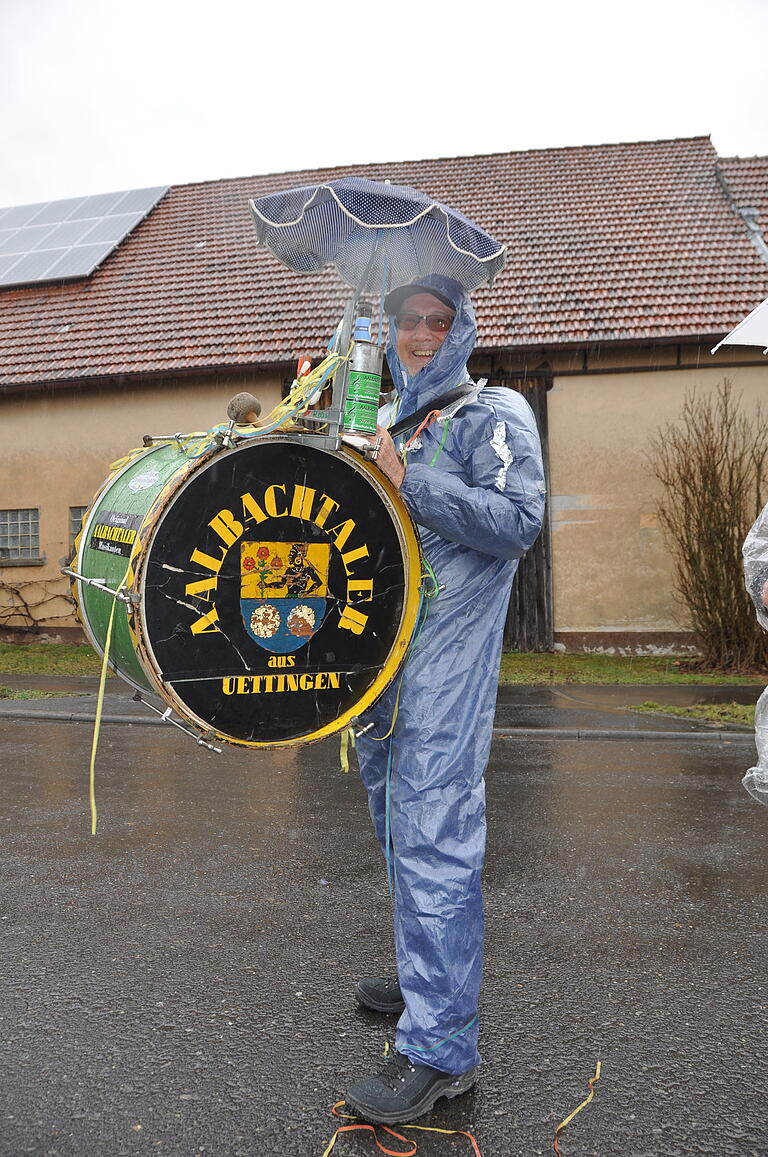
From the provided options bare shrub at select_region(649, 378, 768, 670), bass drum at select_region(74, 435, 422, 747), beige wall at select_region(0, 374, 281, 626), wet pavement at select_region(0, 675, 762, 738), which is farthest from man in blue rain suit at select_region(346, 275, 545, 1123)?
beige wall at select_region(0, 374, 281, 626)

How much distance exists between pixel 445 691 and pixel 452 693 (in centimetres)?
2

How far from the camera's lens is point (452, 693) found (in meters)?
2.75

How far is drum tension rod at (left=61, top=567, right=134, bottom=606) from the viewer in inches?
97.1

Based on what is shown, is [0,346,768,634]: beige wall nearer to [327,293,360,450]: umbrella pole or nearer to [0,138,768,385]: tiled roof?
[0,138,768,385]: tiled roof

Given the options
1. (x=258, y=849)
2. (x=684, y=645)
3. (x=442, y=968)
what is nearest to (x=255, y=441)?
(x=442, y=968)

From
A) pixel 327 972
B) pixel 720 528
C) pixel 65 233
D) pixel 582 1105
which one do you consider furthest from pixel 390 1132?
pixel 65 233

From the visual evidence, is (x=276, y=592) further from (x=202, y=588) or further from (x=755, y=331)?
(x=755, y=331)

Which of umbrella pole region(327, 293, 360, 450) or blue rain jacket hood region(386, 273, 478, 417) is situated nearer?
umbrella pole region(327, 293, 360, 450)

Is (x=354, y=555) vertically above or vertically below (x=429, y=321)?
below

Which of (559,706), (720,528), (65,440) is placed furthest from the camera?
(65,440)

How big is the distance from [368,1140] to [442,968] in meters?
0.42

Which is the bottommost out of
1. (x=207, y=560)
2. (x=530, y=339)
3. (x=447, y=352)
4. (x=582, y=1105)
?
(x=582, y=1105)

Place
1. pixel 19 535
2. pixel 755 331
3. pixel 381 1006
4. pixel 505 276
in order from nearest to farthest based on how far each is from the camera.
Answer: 1. pixel 381 1006
2. pixel 755 331
3. pixel 505 276
4. pixel 19 535

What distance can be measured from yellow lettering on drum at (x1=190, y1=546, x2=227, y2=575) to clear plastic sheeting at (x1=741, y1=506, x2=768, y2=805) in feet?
4.78
